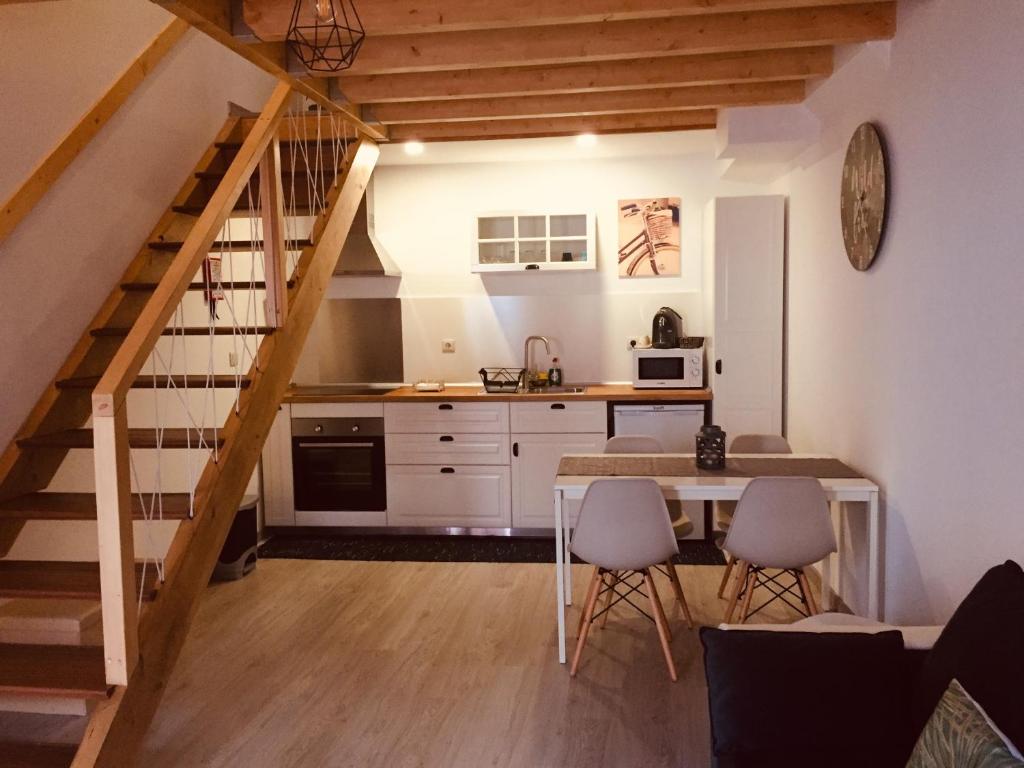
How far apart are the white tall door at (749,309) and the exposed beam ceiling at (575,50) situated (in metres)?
0.95

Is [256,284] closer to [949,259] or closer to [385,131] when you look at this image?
[385,131]

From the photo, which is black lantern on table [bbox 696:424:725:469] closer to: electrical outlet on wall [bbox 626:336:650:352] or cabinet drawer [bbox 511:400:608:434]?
cabinet drawer [bbox 511:400:608:434]

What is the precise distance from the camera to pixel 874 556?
341cm

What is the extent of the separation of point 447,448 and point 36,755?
10.3ft

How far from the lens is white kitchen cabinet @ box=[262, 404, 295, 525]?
5637mm

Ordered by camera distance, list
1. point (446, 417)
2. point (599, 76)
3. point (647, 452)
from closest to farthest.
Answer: point (599, 76), point (647, 452), point (446, 417)

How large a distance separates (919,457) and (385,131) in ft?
10.8

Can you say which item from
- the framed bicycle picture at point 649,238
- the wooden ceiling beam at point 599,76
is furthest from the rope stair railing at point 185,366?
the framed bicycle picture at point 649,238

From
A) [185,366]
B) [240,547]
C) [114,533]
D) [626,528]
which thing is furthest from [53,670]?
[240,547]

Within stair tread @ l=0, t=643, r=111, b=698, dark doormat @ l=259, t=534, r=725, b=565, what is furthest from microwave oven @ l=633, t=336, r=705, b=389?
stair tread @ l=0, t=643, r=111, b=698

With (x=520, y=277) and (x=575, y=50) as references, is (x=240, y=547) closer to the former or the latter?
(x=520, y=277)

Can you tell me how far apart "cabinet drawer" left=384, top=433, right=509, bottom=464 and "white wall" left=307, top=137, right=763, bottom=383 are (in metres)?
0.83

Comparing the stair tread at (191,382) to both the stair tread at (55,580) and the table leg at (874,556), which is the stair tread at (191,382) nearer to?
the stair tread at (55,580)

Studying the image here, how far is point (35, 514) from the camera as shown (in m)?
2.96
